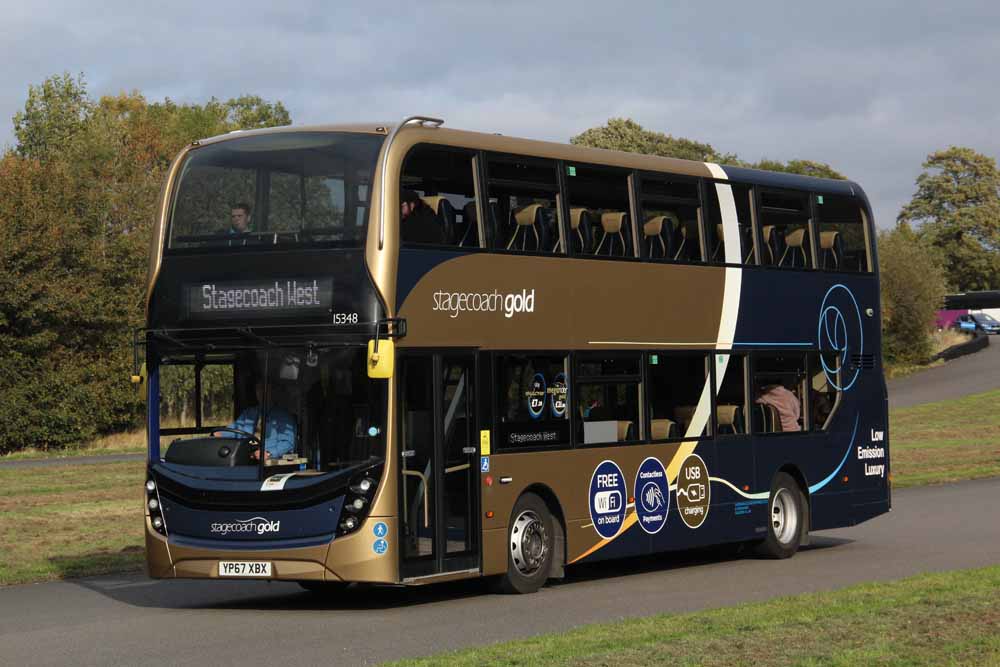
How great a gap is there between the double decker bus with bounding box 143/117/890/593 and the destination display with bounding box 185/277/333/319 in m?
0.02

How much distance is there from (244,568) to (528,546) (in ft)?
9.54

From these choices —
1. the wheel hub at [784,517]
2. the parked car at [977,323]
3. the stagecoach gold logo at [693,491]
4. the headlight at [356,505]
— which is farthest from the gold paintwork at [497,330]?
the parked car at [977,323]

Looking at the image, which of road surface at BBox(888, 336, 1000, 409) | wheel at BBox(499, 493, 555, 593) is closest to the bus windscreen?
wheel at BBox(499, 493, 555, 593)

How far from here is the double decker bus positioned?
1362cm

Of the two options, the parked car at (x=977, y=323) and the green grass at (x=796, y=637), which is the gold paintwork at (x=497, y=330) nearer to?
the green grass at (x=796, y=637)

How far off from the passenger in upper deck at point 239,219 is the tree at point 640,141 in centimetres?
7158

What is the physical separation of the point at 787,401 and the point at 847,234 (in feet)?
8.63

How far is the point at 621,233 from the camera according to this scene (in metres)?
16.8

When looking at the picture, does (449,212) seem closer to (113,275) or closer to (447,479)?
(447,479)

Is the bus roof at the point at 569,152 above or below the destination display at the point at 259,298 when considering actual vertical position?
above

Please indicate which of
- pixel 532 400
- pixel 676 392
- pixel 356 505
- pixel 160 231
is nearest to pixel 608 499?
pixel 532 400

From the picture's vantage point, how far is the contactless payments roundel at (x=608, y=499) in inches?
635

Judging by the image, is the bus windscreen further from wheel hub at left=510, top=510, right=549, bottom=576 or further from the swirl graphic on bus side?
the swirl graphic on bus side

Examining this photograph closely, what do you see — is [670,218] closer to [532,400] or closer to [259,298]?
[532,400]
